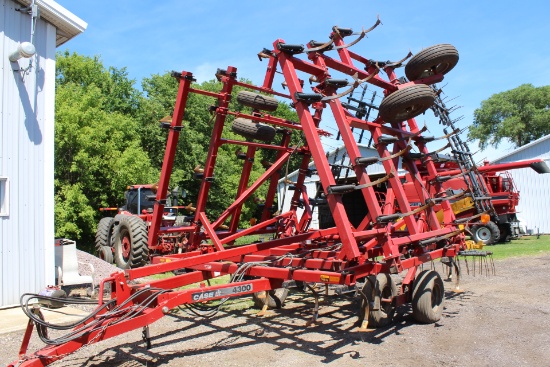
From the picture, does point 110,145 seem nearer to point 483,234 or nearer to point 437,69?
point 483,234

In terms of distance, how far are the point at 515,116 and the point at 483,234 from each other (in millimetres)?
33693

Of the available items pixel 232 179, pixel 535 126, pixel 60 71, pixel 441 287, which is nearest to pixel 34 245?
pixel 441 287

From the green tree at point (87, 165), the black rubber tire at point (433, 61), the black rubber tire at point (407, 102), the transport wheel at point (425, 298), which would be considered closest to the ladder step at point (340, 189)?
the black rubber tire at point (407, 102)

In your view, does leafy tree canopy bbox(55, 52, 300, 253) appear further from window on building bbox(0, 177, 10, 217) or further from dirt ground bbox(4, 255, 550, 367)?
dirt ground bbox(4, 255, 550, 367)

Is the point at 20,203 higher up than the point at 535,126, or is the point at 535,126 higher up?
the point at 535,126

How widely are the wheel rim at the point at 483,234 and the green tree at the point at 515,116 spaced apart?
104 feet

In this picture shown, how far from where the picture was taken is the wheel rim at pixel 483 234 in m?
19.1

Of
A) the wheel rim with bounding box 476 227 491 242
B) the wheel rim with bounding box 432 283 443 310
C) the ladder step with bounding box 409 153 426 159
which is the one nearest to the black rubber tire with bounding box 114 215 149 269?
the ladder step with bounding box 409 153 426 159

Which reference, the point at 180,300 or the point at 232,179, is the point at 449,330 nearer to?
the point at 180,300

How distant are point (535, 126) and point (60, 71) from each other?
135 feet

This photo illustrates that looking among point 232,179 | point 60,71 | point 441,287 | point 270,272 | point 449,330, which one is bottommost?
point 449,330

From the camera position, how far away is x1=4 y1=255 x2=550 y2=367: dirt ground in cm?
504

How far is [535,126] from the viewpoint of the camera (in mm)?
47156

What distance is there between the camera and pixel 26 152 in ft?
27.1
